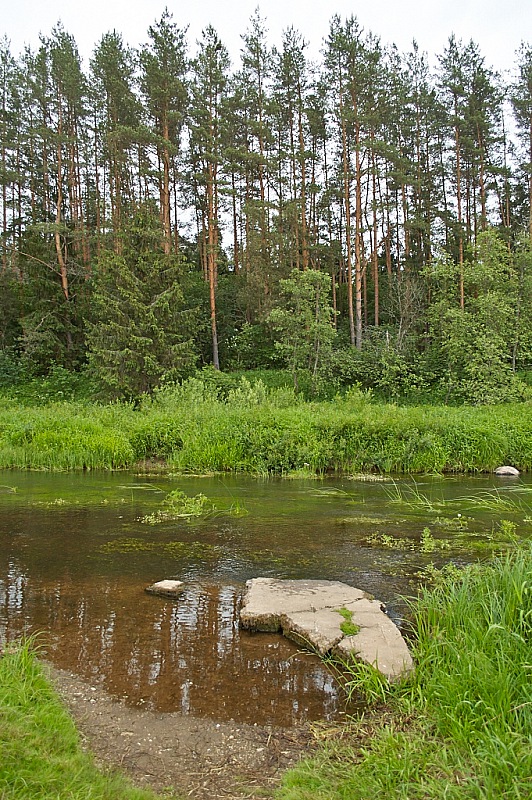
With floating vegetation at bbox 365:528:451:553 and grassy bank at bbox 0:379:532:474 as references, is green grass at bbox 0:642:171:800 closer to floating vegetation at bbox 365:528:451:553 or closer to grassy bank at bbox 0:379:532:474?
floating vegetation at bbox 365:528:451:553

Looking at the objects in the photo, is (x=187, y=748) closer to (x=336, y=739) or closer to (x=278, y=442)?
(x=336, y=739)

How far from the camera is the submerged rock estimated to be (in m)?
3.67

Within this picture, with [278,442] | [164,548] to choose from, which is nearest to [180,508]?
[164,548]

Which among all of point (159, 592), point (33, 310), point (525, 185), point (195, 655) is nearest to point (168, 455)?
point (159, 592)

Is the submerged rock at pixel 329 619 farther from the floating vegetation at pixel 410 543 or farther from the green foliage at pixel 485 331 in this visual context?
the green foliage at pixel 485 331

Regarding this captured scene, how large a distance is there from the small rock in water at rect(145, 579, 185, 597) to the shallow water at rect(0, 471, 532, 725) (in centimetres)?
11

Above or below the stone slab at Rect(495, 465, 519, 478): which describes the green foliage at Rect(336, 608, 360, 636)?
above

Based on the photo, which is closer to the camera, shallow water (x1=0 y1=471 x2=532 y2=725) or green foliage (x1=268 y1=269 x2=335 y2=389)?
Answer: shallow water (x1=0 y1=471 x2=532 y2=725)

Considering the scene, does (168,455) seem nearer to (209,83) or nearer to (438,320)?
(438,320)

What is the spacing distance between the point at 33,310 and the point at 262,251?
12601mm

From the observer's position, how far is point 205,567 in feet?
19.6

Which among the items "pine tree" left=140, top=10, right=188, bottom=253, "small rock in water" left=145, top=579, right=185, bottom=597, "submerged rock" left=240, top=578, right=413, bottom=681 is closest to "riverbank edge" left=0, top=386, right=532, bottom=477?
"small rock in water" left=145, top=579, right=185, bottom=597

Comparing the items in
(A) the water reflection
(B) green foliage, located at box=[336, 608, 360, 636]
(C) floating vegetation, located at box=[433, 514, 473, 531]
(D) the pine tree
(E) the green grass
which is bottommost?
(C) floating vegetation, located at box=[433, 514, 473, 531]

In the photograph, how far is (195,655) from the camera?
12.8 ft
